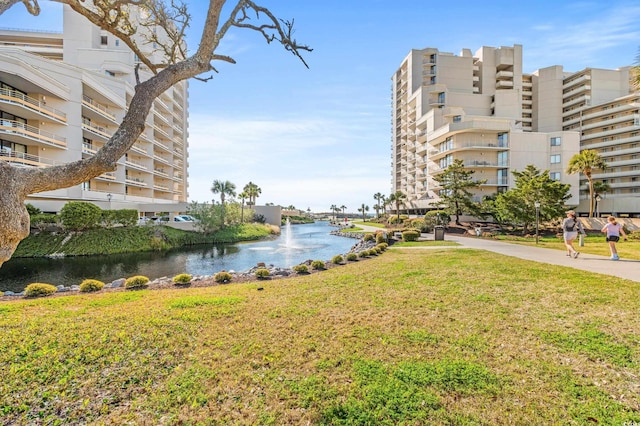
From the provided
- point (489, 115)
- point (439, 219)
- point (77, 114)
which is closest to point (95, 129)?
point (77, 114)

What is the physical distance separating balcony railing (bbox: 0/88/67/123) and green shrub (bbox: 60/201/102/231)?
8875 millimetres

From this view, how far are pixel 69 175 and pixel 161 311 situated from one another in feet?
14.6

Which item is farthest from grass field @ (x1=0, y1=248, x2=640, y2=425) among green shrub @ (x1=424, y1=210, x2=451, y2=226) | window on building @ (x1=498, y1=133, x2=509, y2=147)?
window on building @ (x1=498, y1=133, x2=509, y2=147)

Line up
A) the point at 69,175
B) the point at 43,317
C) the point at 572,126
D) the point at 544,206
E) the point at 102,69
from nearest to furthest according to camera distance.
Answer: the point at 69,175, the point at 43,317, the point at 544,206, the point at 102,69, the point at 572,126

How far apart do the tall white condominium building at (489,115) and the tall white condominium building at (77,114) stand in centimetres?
4392

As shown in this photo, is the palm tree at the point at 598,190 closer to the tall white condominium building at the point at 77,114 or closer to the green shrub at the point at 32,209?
the tall white condominium building at the point at 77,114

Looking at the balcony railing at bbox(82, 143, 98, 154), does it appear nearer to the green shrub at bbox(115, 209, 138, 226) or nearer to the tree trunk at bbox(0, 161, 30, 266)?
the green shrub at bbox(115, 209, 138, 226)

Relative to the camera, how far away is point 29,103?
26.0 m

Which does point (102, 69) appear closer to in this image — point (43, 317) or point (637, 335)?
point (43, 317)

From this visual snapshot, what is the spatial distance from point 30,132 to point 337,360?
114 feet

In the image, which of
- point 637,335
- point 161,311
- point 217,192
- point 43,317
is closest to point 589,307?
point 637,335

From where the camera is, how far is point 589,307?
19.9ft

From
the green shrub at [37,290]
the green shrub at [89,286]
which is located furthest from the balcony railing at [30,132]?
the green shrub at [89,286]

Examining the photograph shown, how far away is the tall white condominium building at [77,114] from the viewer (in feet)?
84.8
